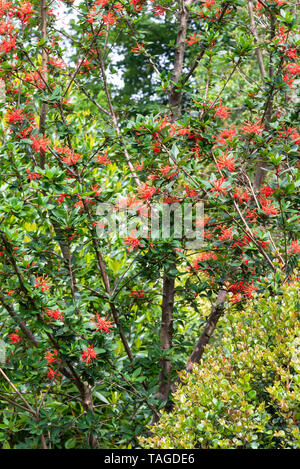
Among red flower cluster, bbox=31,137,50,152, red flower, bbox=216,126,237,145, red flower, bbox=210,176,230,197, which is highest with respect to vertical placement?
red flower, bbox=216,126,237,145

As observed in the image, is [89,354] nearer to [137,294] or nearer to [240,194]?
[137,294]

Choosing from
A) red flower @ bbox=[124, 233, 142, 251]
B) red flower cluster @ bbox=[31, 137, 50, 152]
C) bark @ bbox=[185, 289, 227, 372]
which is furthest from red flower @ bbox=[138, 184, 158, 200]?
bark @ bbox=[185, 289, 227, 372]

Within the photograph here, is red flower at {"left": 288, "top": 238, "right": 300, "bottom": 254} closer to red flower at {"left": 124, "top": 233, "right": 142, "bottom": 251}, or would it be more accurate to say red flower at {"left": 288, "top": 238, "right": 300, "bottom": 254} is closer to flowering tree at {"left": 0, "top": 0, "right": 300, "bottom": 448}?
flowering tree at {"left": 0, "top": 0, "right": 300, "bottom": 448}

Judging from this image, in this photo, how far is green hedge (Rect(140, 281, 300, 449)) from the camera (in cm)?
212

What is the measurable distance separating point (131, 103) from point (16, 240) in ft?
5.58

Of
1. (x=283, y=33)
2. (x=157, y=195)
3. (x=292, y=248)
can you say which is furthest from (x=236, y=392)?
(x=283, y=33)

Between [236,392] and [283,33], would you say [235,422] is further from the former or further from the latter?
[283,33]

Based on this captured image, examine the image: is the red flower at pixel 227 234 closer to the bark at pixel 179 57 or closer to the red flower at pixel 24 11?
the bark at pixel 179 57

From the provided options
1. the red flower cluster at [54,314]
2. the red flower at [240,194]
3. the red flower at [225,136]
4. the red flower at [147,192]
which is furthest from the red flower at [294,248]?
the red flower cluster at [54,314]

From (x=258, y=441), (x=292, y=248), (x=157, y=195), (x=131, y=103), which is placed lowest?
(x=258, y=441)

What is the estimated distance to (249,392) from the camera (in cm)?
218

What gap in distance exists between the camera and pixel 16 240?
274 centimetres

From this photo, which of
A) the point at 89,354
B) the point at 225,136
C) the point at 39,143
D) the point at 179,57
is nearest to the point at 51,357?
the point at 89,354

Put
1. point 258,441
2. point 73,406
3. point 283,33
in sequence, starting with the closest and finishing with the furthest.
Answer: point 258,441, point 283,33, point 73,406
